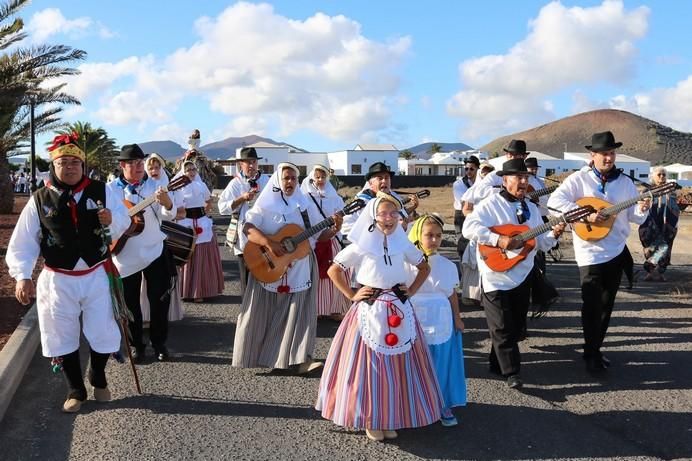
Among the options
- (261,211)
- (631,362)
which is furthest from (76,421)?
(631,362)

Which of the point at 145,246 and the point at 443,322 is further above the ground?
the point at 145,246

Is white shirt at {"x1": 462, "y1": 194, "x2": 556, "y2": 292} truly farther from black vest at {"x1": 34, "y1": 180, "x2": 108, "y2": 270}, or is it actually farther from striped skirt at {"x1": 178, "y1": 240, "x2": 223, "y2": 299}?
striped skirt at {"x1": 178, "y1": 240, "x2": 223, "y2": 299}

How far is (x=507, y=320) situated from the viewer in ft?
17.8

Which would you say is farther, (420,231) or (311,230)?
(311,230)

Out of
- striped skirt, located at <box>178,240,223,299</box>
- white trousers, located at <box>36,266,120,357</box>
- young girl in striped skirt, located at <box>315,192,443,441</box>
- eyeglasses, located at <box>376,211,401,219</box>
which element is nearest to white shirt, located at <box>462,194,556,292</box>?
young girl in striped skirt, located at <box>315,192,443,441</box>

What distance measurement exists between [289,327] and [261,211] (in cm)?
107

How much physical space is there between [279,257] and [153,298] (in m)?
1.32

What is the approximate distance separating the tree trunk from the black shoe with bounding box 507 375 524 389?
71.2 ft

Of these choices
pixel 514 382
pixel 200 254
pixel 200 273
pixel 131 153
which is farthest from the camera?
pixel 200 273

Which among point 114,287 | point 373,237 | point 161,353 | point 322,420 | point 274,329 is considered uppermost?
point 373,237

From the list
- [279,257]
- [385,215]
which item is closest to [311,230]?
[279,257]

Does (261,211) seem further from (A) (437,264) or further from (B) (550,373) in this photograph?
(B) (550,373)

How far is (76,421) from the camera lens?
459 cm

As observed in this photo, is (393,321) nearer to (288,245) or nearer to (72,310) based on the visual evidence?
(288,245)
